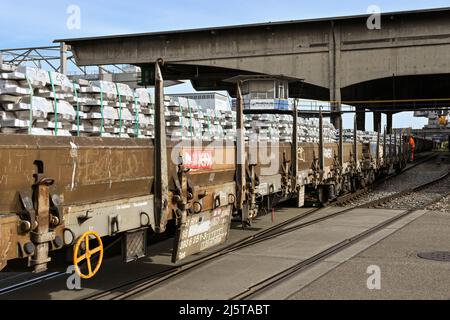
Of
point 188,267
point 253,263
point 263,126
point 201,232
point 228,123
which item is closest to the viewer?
point 201,232

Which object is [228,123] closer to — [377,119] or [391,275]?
[391,275]

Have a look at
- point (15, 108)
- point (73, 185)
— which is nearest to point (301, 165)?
point (15, 108)

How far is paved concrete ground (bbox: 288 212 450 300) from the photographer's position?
6.09 meters

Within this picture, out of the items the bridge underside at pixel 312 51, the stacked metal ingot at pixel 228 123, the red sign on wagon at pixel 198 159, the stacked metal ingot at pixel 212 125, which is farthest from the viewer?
the bridge underside at pixel 312 51

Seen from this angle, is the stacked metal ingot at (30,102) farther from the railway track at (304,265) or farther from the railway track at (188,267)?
the railway track at (304,265)

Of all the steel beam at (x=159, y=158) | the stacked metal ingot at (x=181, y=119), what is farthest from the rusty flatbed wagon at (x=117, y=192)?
the stacked metal ingot at (x=181, y=119)

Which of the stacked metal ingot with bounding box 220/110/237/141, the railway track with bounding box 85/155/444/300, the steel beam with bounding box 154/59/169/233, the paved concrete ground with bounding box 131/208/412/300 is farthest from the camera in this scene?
the stacked metal ingot with bounding box 220/110/237/141

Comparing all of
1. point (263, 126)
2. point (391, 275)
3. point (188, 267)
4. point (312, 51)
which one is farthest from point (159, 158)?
point (312, 51)

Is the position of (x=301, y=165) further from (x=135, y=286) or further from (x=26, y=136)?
(x=26, y=136)

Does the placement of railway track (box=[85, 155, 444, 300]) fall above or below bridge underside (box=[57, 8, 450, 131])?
below

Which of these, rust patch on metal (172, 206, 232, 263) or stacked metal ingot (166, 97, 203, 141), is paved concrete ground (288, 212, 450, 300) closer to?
rust patch on metal (172, 206, 232, 263)

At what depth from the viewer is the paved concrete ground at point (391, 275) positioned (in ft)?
20.0

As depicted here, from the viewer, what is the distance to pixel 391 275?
702cm

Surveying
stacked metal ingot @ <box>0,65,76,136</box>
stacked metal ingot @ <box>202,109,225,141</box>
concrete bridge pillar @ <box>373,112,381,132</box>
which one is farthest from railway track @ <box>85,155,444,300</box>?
concrete bridge pillar @ <box>373,112,381,132</box>
